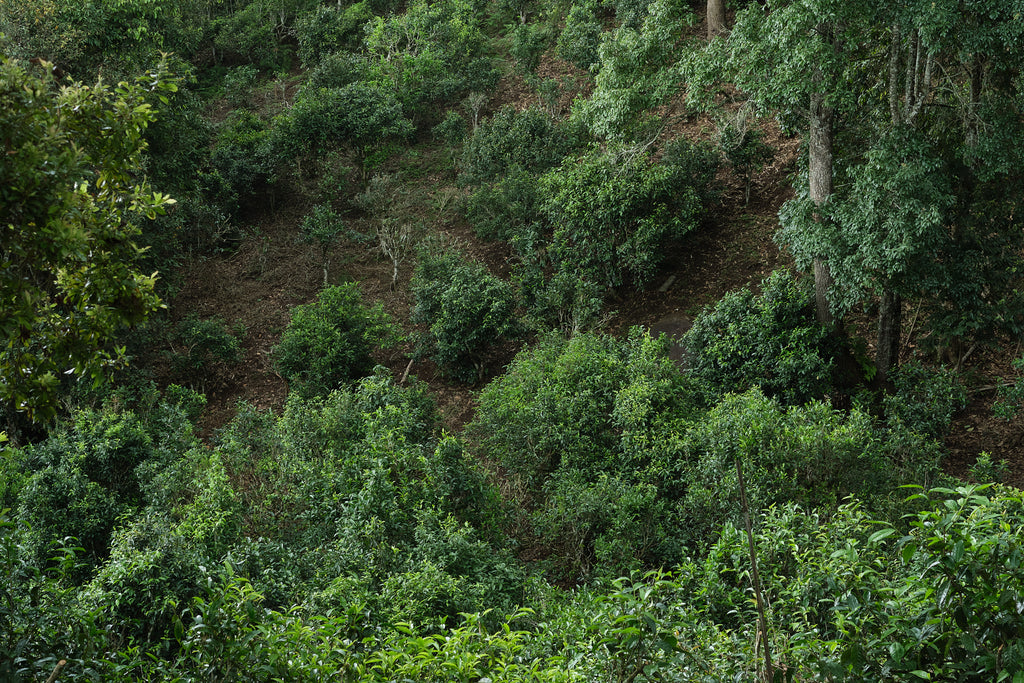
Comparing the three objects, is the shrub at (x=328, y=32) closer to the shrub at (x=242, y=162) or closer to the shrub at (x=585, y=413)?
the shrub at (x=242, y=162)

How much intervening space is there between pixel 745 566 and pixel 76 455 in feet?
21.9

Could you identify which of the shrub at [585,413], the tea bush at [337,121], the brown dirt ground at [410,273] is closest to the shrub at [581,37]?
the brown dirt ground at [410,273]

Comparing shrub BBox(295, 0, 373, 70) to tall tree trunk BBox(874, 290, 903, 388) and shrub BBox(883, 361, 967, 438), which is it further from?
shrub BBox(883, 361, 967, 438)

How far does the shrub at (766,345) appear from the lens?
9.54 meters

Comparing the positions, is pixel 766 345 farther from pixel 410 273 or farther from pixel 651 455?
pixel 410 273

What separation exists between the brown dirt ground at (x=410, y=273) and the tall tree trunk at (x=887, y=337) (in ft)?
3.09

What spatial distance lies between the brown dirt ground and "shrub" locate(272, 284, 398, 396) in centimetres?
71

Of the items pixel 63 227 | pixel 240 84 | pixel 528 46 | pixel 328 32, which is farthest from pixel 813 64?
pixel 240 84

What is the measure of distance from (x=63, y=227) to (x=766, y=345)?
27.2ft

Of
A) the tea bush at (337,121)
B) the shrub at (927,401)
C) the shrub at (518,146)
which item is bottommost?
the shrub at (927,401)

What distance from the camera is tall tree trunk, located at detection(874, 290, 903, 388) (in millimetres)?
9766

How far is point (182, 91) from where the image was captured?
1430cm

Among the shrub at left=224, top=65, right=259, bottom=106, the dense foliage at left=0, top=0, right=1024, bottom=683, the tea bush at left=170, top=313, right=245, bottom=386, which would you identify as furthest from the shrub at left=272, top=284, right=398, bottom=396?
the shrub at left=224, top=65, right=259, bottom=106

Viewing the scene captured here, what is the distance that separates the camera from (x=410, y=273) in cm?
1498
